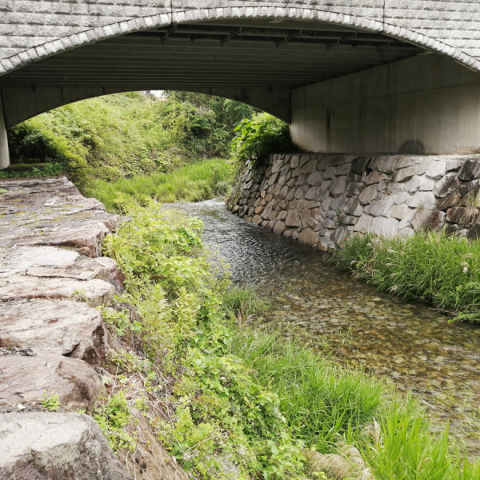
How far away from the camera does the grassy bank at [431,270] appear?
214 inches

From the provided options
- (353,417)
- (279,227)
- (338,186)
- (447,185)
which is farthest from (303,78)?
(353,417)

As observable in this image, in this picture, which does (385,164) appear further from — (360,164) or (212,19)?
(212,19)

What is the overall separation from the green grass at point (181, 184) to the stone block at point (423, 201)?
880 centimetres

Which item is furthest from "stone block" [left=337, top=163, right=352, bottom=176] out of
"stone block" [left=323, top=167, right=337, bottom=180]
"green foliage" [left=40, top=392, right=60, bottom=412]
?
"green foliage" [left=40, top=392, right=60, bottom=412]

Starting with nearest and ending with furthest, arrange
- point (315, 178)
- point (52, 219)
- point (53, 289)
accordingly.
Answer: point (53, 289) < point (52, 219) < point (315, 178)

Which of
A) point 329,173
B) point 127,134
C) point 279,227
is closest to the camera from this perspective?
point 329,173

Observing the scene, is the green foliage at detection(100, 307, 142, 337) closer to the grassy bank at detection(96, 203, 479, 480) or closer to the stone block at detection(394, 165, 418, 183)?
the grassy bank at detection(96, 203, 479, 480)

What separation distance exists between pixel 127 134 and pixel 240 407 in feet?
60.7

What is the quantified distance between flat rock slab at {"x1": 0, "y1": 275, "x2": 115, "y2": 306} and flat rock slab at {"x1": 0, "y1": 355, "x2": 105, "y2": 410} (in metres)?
0.66

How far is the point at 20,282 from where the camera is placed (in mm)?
2605

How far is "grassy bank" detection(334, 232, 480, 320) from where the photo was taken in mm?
5438

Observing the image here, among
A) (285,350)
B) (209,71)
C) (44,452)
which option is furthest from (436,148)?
(44,452)

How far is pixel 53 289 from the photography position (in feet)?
8.18

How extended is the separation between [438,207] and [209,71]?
5.92 m
